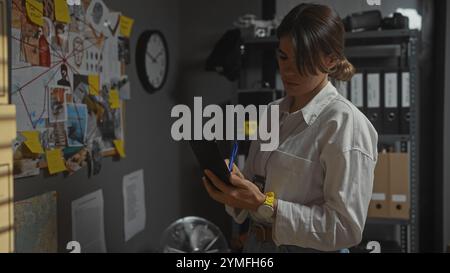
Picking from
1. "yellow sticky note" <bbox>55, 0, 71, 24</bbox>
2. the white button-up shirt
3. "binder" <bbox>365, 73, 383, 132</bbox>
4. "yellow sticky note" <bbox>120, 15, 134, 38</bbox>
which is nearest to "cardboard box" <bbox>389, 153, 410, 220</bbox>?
"binder" <bbox>365, 73, 383, 132</bbox>

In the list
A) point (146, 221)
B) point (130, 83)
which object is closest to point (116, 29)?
point (130, 83)

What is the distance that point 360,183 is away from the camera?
2.92 ft

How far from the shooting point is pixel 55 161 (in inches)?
42.4

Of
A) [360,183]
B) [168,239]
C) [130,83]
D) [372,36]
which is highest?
[372,36]

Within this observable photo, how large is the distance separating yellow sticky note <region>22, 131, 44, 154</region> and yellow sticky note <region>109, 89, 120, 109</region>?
8.9 inches

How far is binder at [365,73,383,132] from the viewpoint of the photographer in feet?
3.63

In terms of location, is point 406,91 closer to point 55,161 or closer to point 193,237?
point 193,237

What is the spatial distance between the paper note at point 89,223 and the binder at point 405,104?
82cm

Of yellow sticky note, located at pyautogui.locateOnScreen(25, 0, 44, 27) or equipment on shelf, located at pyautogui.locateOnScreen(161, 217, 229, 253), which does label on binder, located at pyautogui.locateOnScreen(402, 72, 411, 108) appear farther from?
yellow sticky note, located at pyautogui.locateOnScreen(25, 0, 44, 27)

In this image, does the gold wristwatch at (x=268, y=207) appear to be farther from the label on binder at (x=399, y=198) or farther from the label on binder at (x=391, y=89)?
the label on binder at (x=391, y=89)

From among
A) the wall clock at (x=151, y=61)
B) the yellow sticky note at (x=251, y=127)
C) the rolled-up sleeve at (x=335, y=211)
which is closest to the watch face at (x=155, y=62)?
the wall clock at (x=151, y=61)

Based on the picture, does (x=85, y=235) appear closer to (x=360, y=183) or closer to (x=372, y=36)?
(x=360, y=183)

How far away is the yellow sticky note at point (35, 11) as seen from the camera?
986mm

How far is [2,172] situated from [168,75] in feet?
1.82
